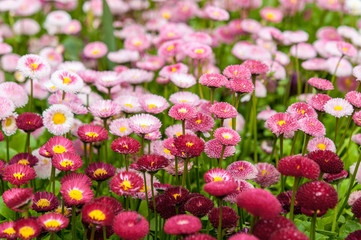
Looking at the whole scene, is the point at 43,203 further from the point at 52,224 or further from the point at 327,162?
the point at 327,162

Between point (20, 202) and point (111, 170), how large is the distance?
402 mm

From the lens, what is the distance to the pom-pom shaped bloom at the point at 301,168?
4.11 feet

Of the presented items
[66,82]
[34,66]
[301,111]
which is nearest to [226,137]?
[301,111]

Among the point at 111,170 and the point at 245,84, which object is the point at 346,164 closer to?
the point at 245,84

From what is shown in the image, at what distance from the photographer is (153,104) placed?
1.87 metres

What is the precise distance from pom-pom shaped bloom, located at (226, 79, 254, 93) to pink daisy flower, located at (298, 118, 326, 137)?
226mm

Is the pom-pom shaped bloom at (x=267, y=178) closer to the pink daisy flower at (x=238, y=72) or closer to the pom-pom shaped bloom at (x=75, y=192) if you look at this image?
the pink daisy flower at (x=238, y=72)

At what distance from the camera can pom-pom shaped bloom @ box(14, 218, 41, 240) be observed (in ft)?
3.95

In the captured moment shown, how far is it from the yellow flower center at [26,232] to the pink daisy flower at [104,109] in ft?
2.09

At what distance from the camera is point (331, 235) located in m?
1.61

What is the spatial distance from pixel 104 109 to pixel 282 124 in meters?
0.70

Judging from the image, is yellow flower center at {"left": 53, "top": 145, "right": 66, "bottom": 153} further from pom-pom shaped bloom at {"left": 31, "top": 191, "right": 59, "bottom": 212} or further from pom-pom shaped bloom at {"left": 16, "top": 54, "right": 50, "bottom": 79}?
pom-pom shaped bloom at {"left": 16, "top": 54, "right": 50, "bottom": 79}

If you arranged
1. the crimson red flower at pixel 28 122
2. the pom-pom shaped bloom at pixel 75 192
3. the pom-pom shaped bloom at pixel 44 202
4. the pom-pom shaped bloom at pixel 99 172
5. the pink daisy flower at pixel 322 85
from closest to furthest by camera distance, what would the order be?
the pom-pom shaped bloom at pixel 75 192 → the pom-pom shaped bloom at pixel 44 202 → the pom-pom shaped bloom at pixel 99 172 → the crimson red flower at pixel 28 122 → the pink daisy flower at pixel 322 85

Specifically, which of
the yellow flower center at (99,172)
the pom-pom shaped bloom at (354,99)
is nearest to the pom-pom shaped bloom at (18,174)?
the yellow flower center at (99,172)
